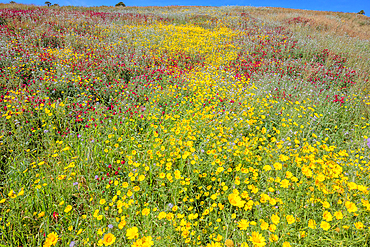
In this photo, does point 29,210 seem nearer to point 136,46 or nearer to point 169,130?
point 169,130

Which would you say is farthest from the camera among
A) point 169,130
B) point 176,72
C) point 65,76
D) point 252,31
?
point 252,31

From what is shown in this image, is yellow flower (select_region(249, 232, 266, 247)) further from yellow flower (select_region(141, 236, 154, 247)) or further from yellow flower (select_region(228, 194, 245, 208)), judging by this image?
yellow flower (select_region(141, 236, 154, 247))

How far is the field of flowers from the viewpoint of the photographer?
6.75ft

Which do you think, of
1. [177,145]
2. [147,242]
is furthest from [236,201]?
[177,145]

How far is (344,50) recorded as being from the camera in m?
9.32

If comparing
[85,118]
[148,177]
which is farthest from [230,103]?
[85,118]

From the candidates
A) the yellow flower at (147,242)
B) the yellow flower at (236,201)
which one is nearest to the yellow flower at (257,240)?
the yellow flower at (236,201)

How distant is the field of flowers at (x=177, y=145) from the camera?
6.75 ft

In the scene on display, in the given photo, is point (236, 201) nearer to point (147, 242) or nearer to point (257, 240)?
point (257, 240)

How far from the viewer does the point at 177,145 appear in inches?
122

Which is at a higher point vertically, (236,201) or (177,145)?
(177,145)

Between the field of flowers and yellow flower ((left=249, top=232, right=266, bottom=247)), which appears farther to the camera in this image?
the field of flowers

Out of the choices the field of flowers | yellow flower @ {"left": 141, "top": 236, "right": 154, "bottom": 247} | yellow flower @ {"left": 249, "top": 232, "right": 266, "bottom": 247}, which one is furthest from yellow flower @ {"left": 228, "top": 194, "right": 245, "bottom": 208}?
yellow flower @ {"left": 141, "top": 236, "right": 154, "bottom": 247}

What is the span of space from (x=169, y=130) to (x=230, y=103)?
5.84 ft
